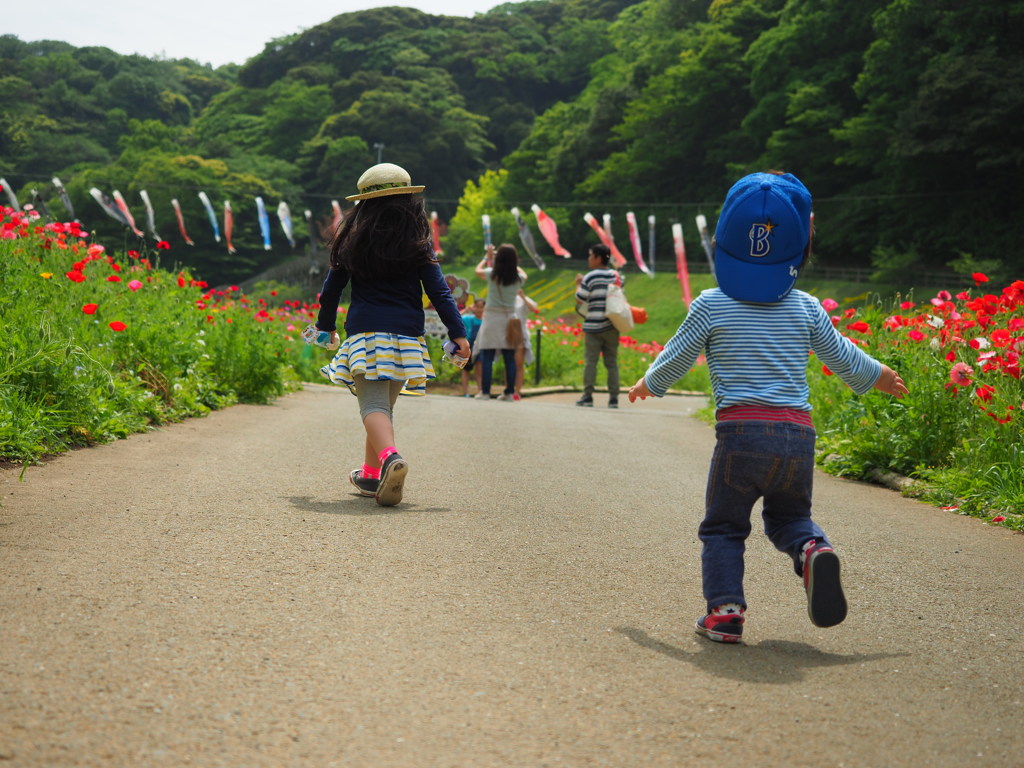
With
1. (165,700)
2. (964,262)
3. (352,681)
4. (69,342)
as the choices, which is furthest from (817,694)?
(964,262)

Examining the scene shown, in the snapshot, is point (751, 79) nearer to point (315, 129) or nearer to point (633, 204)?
point (633, 204)

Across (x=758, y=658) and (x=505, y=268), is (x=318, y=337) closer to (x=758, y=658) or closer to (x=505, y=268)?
(x=758, y=658)

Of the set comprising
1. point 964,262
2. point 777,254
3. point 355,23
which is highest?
point 355,23

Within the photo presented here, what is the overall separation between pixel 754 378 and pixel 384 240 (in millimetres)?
→ 2485

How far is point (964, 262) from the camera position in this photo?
3794cm

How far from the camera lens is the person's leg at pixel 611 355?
13.2 metres

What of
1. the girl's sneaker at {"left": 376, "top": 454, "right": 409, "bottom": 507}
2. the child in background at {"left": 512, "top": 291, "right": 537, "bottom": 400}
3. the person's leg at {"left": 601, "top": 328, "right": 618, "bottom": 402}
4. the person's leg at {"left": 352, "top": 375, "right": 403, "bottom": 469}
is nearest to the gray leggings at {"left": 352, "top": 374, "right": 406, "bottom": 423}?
the person's leg at {"left": 352, "top": 375, "right": 403, "bottom": 469}

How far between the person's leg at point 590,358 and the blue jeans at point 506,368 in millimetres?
973

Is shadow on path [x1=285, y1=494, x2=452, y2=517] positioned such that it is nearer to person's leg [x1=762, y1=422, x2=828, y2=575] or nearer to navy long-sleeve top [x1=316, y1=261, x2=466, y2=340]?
navy long-sleeve top [x1=316, y1=261, x2=466, y2=340]

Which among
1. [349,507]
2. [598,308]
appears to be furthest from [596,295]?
[349,507]

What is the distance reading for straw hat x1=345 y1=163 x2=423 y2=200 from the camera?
18.0 ft

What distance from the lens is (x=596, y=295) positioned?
508 inches

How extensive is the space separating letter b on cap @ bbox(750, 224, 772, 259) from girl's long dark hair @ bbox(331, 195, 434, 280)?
2285 mm

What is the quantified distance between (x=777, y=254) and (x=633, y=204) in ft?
204
